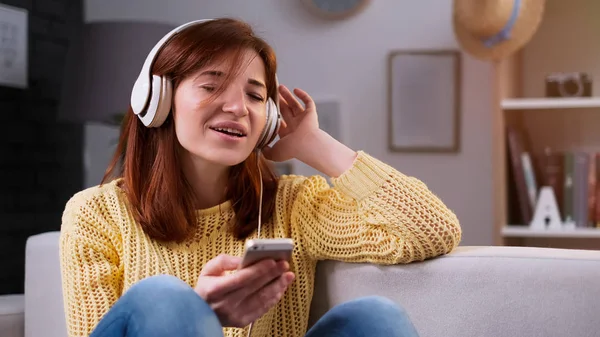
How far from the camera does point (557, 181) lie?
2.52 metres

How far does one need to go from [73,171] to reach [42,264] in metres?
1.58

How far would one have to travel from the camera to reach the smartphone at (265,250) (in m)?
0.92

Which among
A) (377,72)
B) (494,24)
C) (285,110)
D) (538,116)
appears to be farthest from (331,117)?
(285,110)

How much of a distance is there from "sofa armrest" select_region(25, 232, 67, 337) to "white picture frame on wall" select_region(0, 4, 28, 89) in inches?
52.1

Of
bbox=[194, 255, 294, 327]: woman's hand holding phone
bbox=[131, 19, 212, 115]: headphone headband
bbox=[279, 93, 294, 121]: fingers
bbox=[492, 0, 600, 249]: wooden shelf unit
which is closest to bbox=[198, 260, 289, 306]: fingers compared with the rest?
bbox=[194, 255, 294, 327]: woman's hand holding phone

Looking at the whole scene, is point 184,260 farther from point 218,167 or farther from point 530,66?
point 530,66

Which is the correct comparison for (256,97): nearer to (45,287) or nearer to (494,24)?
(45,287)

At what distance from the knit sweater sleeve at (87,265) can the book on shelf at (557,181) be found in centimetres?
164

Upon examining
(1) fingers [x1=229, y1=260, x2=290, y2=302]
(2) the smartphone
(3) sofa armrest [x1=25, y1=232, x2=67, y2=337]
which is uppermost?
(2) the smartphone

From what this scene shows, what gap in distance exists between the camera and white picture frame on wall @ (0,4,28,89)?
255 centimetres

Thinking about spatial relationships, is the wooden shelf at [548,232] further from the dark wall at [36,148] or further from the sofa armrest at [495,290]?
the dark wall at [36,148]

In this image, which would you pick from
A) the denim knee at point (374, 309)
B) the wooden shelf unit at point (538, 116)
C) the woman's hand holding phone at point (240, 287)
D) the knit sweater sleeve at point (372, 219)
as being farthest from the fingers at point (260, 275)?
the wooden shelf unit at point (538, 116)

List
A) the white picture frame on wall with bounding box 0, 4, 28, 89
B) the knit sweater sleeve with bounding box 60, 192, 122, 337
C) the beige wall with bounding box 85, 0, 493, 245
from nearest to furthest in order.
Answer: the knit sweater sleeve with bounding box 60, 192, 122, 337 < the white picture frame on wall with bounding box 0, 4, 28, 89 < the beige wall with bounding box 85, 0, 493, 245

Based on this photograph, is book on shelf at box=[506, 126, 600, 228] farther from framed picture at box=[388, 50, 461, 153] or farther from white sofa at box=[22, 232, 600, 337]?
white sofa at box=[22, 232, 600, 337]
